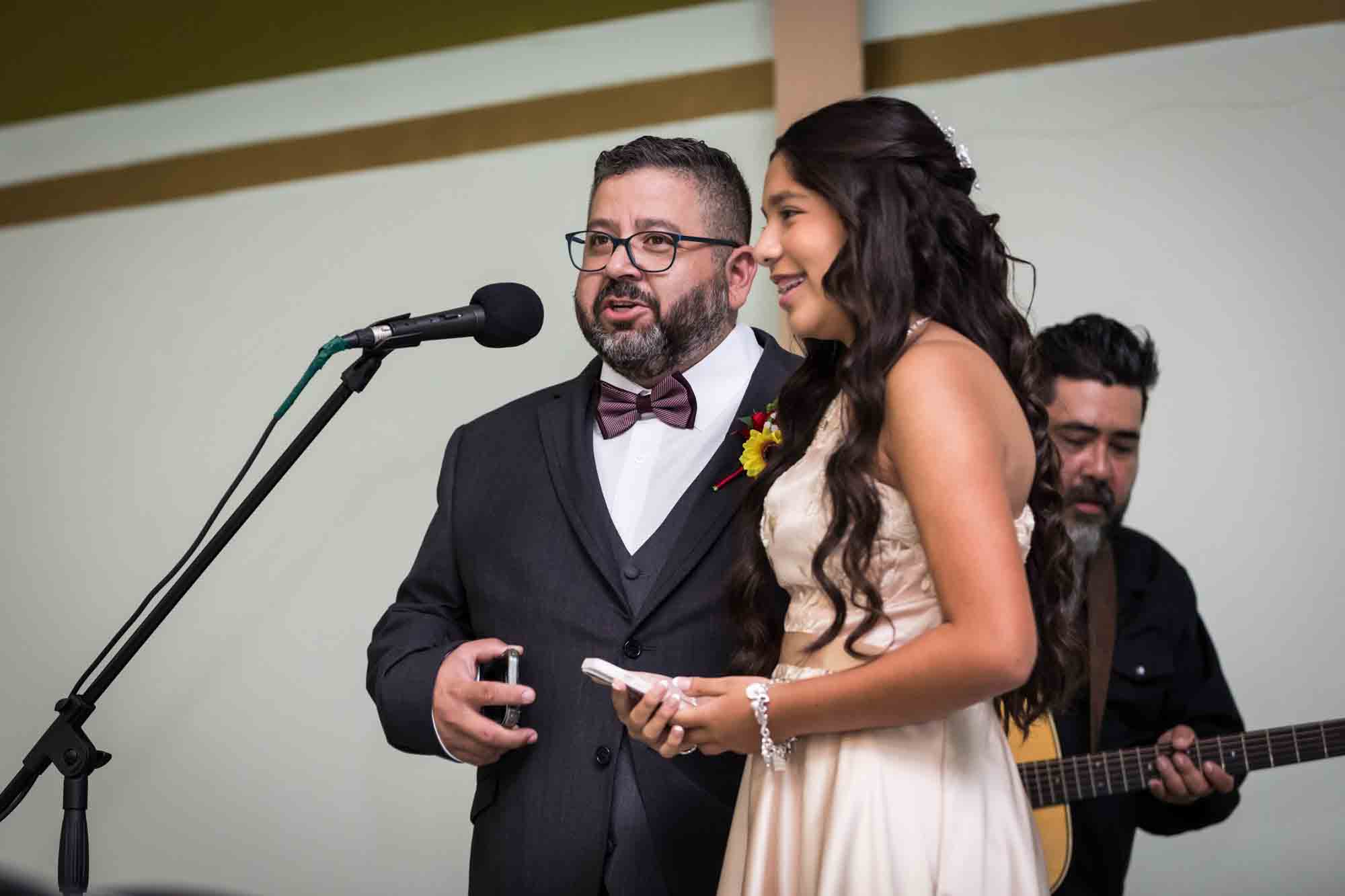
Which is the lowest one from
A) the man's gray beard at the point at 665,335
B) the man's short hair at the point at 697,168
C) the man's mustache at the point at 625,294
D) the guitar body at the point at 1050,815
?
the guitar body at the point at 1050,815

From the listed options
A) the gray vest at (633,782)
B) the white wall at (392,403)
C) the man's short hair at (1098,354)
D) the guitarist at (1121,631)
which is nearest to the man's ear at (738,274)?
the gray vest at (633,782)

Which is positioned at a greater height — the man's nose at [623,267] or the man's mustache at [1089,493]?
the man's nose at [623,267]

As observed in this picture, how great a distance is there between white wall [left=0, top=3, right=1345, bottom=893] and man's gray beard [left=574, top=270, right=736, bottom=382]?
1425 mm

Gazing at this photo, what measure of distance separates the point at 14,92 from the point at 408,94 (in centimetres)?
146

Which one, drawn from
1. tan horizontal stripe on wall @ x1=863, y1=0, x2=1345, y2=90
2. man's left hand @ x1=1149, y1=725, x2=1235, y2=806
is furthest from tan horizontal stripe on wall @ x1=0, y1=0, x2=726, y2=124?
man's left hand @ x1=1149, y1=725, x2=1235, y2=806

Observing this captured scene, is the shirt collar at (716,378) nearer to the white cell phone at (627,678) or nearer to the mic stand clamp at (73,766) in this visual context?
the white cell phone at (627,678)

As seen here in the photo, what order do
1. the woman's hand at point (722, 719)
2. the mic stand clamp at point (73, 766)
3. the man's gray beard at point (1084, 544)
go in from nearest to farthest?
the woman's hand at point (722, 719) < the mic stand clamp at point (73, 766) < the man's gray beard at point (1084, 544)

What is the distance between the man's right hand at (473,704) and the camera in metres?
2.21

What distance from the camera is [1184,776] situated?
300 cm

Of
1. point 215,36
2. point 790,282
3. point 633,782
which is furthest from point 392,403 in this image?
point 790,282

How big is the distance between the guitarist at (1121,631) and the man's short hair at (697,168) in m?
0.97

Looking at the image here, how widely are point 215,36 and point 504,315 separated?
124 inches

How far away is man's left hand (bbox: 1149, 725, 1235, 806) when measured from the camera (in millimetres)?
2990

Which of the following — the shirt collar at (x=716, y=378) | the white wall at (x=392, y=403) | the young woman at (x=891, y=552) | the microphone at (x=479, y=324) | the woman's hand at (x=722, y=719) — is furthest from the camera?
the white wall at (x=392, y=403)
